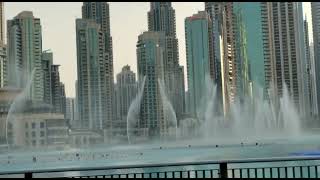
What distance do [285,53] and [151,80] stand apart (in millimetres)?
13105

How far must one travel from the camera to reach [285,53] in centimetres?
5125

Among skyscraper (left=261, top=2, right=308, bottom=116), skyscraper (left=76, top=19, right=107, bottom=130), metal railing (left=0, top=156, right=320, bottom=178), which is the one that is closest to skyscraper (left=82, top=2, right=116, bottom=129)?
skyscraper (left=76, top=19, right=107, bottom=130)

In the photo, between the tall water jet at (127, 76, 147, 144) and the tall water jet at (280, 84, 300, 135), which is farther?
the tall water jet at (127, 76, 147, 144)

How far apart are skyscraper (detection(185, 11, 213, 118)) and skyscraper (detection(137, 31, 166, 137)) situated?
11.4 ft

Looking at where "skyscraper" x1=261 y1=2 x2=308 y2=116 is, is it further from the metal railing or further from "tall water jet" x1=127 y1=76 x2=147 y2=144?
the metal railing

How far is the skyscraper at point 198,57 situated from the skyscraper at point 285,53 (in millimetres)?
5967

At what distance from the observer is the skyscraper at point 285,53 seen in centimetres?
4991

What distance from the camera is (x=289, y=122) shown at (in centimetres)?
4734

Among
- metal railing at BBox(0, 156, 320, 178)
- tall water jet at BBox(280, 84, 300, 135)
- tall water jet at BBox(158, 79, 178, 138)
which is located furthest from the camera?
tall water jet at BBox(158, 79, 178, 138)

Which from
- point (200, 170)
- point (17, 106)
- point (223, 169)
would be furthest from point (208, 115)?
Result: point (223, 169)

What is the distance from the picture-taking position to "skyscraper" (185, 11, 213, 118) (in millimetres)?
51031

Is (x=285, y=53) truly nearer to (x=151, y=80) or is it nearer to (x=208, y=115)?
(x=208, y=115)

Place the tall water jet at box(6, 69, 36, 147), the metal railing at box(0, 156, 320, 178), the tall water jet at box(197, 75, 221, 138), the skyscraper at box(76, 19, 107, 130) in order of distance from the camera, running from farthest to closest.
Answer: the skyscraper at box(76, 19, 107, 130), the tall water jet at box(197, 75, 221, 138), the tall water jet at box(6, 69, 36, 147), the metal railing at box(0, 156, 320, 178)

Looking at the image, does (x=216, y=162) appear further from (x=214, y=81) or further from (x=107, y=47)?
(x=107, y=47)
